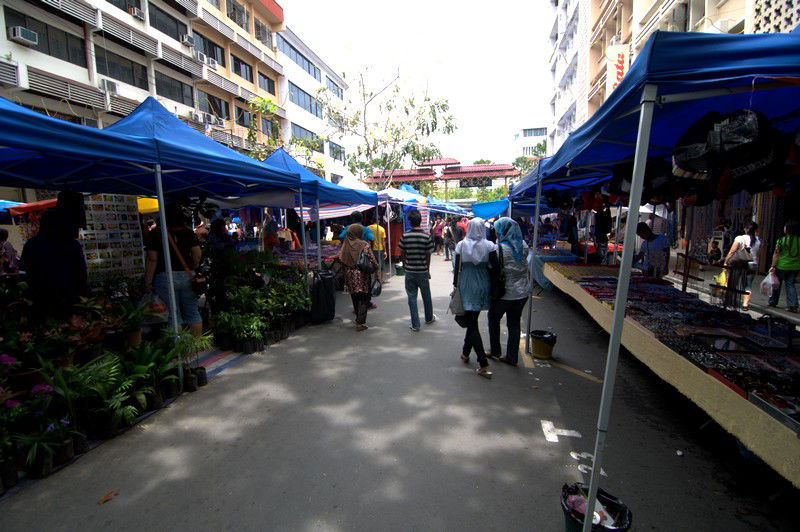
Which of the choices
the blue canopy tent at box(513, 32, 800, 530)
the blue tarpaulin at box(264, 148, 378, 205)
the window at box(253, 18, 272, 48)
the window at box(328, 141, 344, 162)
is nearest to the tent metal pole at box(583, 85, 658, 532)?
the blue canopy tent at box(513, 32, 800, 530)

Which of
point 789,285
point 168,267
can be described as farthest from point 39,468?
point 789,285

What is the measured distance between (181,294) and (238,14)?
87.8 ft

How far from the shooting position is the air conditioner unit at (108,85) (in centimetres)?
1545

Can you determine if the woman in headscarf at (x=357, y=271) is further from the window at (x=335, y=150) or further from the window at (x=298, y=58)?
the window at (x=335, y=150)

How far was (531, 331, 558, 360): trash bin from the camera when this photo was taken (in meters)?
5.25

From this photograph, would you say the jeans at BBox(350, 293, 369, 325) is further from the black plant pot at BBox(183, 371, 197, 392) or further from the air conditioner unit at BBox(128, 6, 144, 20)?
the air conditioner unit at BBox(128, 6, 144, 20)

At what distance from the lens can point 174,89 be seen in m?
20.0

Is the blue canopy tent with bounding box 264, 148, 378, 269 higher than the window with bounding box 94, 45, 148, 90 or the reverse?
the reverse

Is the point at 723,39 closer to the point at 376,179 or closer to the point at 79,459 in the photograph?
the point at 79,459

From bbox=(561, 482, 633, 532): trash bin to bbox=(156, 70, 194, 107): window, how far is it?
73.7ft

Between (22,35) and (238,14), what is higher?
(238,14)

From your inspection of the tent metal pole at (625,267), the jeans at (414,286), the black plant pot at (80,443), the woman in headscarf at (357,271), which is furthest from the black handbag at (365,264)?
the tent metal pole at (625,267)

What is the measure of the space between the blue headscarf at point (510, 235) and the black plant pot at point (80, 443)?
14.2 ft

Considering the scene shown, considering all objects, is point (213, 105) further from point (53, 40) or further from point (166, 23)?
point (53, 40)
